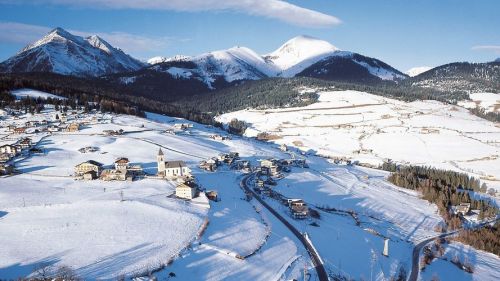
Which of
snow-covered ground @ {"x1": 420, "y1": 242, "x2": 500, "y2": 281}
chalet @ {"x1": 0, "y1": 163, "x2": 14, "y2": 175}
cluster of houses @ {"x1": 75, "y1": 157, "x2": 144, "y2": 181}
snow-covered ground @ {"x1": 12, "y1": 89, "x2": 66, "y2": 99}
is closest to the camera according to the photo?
snow-covered ground @ {"x1": 420, "y1": 242, "x2": 500, "y2": 281}

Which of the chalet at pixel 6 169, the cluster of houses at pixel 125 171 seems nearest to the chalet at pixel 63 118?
the chalet at pixel 6 169

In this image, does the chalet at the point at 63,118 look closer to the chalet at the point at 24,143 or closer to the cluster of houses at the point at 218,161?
the chalet at the point at 24,143

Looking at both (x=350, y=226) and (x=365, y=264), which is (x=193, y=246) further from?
(x=350, y=226)

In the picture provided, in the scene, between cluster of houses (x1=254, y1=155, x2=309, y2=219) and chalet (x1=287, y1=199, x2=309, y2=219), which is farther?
cluster of houses (x1=254, y1=155, x2=309, y2=219)

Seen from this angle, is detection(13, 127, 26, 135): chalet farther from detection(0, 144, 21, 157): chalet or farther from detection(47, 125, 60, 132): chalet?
detection(0, 144, 21, 157): chalet

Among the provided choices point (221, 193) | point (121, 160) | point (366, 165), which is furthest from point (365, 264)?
point (366, 165)

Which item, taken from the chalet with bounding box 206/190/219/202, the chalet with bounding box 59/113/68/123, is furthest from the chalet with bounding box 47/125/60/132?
the chalet with bounding box 206/190/219/202

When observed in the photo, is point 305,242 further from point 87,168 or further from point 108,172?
point 87,168

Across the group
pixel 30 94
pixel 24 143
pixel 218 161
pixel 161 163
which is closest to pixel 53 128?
pixel 24 143
